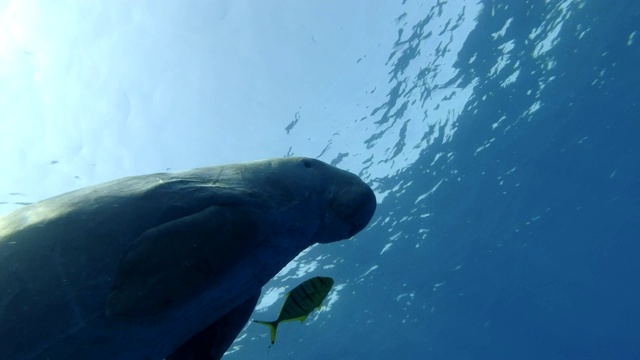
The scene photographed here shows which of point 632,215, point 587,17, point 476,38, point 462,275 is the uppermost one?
point 476,38

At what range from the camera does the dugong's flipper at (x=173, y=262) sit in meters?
2.08

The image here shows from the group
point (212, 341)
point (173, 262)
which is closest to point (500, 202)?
point (212, 341)

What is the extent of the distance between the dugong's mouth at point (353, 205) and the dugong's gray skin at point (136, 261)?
416 mm

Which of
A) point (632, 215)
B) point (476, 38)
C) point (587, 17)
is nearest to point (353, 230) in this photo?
point (476, 38)

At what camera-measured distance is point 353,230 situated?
10.7 ft

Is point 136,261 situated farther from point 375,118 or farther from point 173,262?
point 375,118

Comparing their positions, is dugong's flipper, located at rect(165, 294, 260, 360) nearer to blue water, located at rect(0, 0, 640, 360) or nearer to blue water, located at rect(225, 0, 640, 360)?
blue water, located at rect(0, 0, 640, 360)

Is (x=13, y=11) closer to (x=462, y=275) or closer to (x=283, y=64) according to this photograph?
(x=283, y=64)

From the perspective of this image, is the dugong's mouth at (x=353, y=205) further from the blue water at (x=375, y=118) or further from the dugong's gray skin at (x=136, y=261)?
the blue water at (x=375, y=118)

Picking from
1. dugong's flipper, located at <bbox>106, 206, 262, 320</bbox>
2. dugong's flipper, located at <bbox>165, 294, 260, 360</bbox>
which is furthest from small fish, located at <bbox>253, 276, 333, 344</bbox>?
dugong's flipper, located at <bbox>106, 206, 262, 320</bbox>

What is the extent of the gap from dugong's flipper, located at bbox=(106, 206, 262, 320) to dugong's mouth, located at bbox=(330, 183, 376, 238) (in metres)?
0.95

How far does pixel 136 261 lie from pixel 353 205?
1560mm

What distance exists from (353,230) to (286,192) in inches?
25.4

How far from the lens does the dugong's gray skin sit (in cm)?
211
